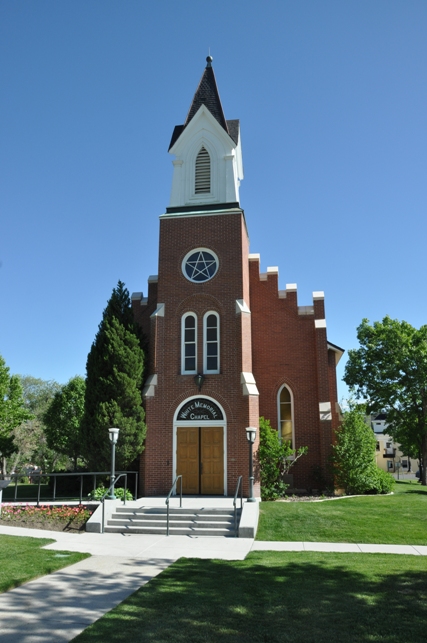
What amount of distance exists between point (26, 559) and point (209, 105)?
20.7 m

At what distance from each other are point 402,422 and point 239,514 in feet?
62.0

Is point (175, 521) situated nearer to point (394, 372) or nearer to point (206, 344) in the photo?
point (206, 344)

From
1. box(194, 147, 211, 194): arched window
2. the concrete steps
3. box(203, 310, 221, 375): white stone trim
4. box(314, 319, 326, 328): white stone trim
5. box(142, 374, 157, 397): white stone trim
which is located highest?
box(194, 147, 211, 194): arched window

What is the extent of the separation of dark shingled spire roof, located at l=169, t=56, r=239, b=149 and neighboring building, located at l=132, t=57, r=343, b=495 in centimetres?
5

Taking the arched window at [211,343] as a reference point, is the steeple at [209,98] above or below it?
above

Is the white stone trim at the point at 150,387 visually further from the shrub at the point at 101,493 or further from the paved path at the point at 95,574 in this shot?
the paved path at the point at 95,574

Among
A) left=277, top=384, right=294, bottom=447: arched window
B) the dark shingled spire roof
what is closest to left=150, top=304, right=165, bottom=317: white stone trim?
left=277, top=384, right=294, bottom=447: arched window

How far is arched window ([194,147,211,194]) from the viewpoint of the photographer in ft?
76.9

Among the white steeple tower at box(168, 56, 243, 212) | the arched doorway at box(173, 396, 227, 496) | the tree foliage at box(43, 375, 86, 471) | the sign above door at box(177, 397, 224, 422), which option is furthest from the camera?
the tree foliage at box(43, 375, 86, 471)

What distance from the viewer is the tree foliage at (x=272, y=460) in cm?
1989

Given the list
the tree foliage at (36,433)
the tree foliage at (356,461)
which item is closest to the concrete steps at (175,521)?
the tree foliage at (356,461)

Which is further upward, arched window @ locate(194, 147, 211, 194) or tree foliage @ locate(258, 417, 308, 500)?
arched window @ locate(194, 147, 211, 194)

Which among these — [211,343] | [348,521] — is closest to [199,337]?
[211,343]

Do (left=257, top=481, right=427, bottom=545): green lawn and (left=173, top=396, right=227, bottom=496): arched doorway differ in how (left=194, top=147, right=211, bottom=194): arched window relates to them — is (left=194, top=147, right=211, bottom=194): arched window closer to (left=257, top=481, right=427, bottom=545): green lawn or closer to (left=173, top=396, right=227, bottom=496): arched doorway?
(left=173, top=396, right=227, bottom=496): arched doorway
